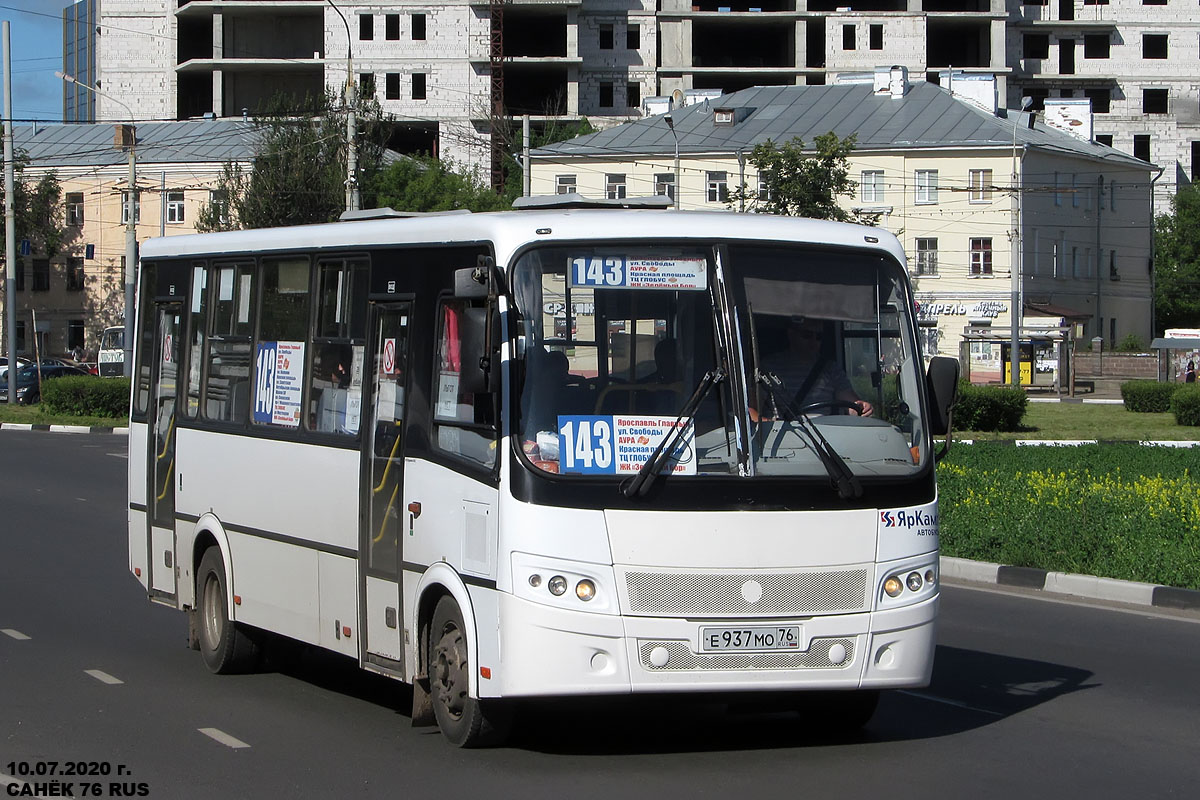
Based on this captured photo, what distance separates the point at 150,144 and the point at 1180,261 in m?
56.9

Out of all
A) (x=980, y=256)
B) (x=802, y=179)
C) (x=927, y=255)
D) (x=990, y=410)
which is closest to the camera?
(x=990, y=410)

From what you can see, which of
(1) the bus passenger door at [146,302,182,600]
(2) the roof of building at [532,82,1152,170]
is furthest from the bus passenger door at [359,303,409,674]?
(2) the roof of building at [532,82,1152,170]

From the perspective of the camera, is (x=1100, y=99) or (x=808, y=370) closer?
(x=808, y=370)

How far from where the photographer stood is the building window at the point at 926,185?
72125mm

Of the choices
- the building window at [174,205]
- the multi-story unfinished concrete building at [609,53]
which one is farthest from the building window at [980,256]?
the building window at [174,205]

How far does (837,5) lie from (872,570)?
92809 millimetres

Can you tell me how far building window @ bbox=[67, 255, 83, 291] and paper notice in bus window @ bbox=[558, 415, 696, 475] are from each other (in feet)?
258

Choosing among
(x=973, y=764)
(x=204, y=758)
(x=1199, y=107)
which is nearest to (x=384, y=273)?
(x=204, y=758)

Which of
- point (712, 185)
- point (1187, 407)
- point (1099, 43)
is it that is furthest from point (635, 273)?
point (1099, 43)

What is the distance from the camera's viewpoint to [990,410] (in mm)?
35750

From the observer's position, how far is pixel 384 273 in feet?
27.7

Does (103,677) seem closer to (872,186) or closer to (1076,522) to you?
(1076,522)

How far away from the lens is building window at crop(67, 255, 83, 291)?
8162 centimetres

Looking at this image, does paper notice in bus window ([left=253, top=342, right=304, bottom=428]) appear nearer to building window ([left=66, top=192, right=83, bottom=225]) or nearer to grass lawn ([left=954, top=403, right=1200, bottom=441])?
grass lawn ([left=954, top=403, right=1200, bottom=441])
